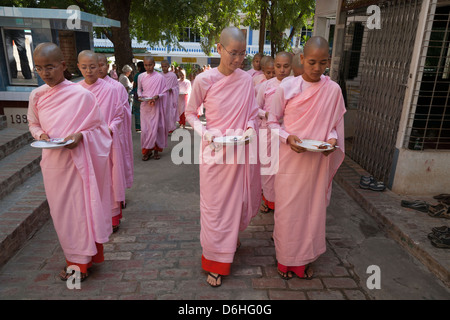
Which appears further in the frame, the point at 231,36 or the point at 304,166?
the point at 304,166

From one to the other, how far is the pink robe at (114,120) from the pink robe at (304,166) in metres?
2.09

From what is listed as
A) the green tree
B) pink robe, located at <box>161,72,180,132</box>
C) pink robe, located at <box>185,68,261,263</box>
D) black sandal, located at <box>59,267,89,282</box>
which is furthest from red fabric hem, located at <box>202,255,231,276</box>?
the green tree

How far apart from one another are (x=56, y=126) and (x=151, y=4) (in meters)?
10.1

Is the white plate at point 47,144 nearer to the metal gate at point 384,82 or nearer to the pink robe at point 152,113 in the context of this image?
the pink robe at point 152,113

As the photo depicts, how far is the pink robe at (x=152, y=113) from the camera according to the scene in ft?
24.7

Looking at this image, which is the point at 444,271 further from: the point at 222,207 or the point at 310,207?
the point at 222,207

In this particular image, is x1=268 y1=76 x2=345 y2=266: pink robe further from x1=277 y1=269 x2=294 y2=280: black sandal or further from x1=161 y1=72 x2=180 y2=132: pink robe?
x1=161 y1=72 x2=180 y2=132: pink robe

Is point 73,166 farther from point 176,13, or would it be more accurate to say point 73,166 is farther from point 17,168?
point 176,13

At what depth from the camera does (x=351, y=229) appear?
457 centimetres

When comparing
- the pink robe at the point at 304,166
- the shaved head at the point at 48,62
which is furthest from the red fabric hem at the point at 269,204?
the shaved head at the point at 48,62

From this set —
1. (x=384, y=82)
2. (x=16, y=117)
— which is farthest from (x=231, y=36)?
(x=16, y=117)

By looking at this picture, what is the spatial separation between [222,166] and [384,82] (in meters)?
3.94

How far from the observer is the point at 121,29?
11742 mm
